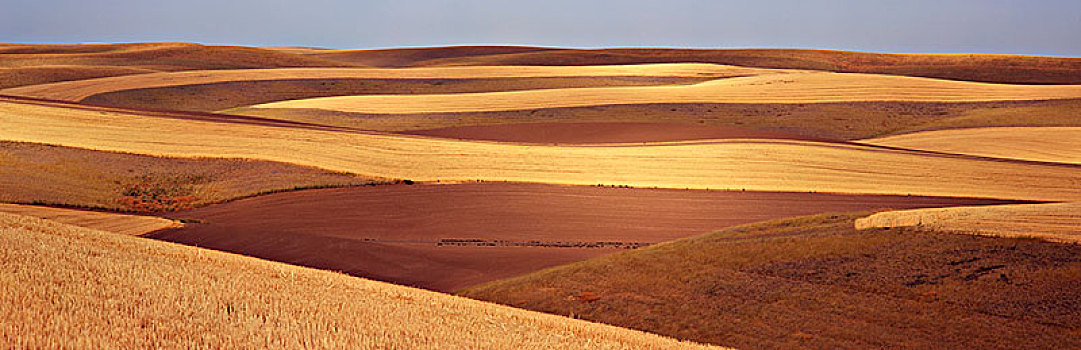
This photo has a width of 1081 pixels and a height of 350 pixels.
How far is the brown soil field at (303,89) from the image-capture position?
5397cm

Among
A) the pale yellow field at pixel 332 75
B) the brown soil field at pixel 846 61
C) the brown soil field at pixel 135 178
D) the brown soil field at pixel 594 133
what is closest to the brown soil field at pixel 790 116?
the brown soil field at pixel 594 133

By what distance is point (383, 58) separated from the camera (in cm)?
11350

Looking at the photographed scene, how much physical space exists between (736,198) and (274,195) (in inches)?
475

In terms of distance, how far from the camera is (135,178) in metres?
26.4

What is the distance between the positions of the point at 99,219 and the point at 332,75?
156 ft

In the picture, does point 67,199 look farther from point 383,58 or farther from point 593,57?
point 383,58

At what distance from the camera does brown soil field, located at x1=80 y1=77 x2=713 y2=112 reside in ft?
177

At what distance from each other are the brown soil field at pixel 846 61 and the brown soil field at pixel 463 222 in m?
50.5

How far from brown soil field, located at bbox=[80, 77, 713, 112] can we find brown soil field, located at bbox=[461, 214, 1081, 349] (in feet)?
144

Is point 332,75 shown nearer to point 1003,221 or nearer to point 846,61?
point 846,61

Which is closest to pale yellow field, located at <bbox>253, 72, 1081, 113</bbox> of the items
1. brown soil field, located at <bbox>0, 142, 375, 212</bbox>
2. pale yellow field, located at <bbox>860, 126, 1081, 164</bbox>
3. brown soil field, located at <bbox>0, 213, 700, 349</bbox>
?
pale yellow field, located at <bbox>860, 126, 1081, 164</bbox>

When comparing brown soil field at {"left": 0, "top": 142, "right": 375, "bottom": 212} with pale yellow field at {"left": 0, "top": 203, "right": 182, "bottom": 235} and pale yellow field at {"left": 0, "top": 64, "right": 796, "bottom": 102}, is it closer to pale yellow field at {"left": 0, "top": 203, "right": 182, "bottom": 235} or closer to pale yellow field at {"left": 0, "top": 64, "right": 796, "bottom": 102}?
pale yellow field at {"left": 0, "top": 203, "right": 182, "bottom": 235}

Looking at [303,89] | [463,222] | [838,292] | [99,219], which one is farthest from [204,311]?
[303,89]

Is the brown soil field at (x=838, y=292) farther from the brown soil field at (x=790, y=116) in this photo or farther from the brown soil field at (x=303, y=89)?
the brown soil field at (x=303, y=89)
